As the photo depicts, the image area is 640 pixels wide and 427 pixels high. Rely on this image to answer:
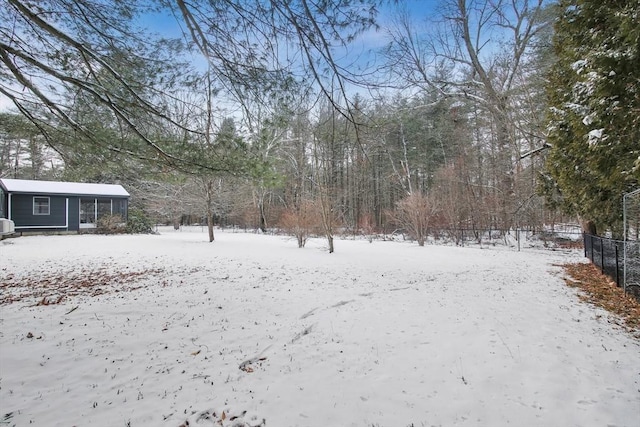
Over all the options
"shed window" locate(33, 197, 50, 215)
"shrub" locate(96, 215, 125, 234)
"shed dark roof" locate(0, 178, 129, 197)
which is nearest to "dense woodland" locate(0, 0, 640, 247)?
"shrub" locate(96, 215, 125, 234)

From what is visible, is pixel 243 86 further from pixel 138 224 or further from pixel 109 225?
pixel 138 224

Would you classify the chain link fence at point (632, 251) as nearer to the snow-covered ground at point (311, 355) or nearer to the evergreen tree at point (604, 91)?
the snow-covered ground at point (311, 355)

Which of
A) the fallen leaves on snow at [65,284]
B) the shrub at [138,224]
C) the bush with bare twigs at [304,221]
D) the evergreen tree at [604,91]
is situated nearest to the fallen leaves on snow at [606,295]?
the evergreen tree at [604,91]

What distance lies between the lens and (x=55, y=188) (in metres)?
17.6

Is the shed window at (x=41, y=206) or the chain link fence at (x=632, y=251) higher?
the shed window at (x=41, y=206)

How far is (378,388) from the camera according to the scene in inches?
101

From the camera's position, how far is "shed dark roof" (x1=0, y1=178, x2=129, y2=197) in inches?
638

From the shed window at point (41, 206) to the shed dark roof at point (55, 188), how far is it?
1.93 feet

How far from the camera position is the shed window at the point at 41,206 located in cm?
1688

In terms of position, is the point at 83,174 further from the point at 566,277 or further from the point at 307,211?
the point at 566,277

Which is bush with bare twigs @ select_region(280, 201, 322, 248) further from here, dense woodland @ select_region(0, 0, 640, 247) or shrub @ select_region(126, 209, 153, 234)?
shrub @ select_region(126, 209, 153, 234)

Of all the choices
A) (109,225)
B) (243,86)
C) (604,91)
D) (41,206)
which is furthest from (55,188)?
(604,91)

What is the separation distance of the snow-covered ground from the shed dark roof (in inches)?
546

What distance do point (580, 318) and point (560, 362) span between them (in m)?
1.79
